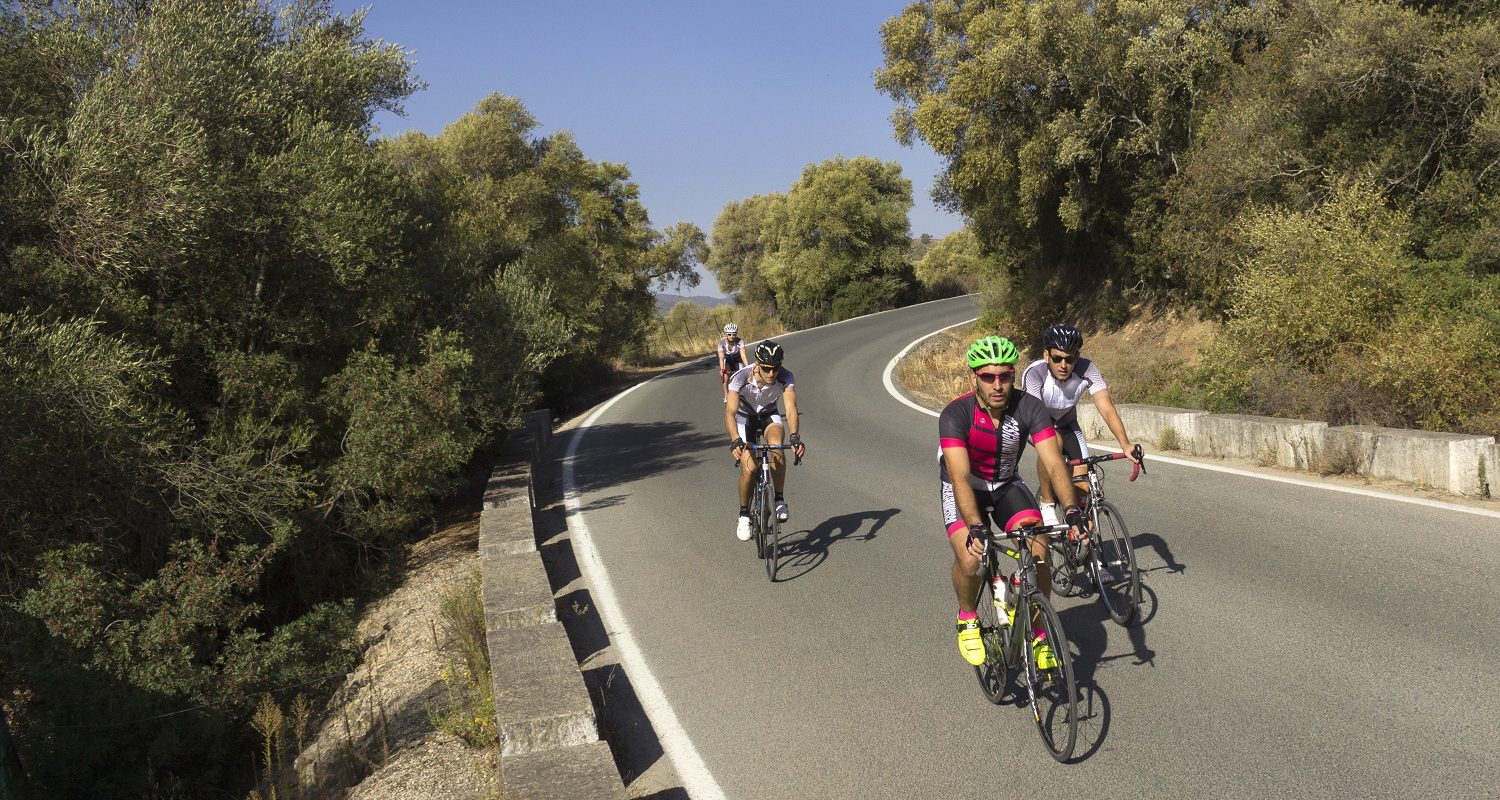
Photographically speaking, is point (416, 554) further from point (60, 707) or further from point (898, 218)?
point (898, 218)

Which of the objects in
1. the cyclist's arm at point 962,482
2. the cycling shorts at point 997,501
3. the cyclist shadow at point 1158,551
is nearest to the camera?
the cyclist's arm at point 962,482

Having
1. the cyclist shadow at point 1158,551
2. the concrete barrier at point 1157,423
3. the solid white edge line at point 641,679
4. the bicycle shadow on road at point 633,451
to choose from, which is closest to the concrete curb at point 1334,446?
the concrete barrier at point 1157,423

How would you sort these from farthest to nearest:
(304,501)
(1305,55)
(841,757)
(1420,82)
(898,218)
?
1. (898,218)
2. (1305,55)
3. (1420,82)
4. (304,501)
5. (841,757)

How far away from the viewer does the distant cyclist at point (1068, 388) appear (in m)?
7.55

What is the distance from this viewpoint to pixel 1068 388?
7.94 meters

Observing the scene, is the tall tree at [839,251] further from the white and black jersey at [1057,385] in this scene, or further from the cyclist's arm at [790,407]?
the white and black jersey at [1057,385]

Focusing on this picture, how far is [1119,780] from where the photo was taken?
4.98 m

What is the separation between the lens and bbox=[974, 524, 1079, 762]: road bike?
17.3ft

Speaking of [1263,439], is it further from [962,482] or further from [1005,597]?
[962,482]

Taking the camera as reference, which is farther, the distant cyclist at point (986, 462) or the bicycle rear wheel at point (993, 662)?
the bicycle rear wheel at point (993, 662)

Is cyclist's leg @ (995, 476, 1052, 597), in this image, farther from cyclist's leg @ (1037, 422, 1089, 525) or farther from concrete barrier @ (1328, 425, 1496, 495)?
concrete barrier @ (1328, 425, 1496, 495)

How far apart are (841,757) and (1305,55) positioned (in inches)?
592

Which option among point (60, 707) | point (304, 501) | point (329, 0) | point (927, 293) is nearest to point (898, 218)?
point (927, 293)

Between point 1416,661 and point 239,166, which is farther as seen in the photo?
point 239,166
